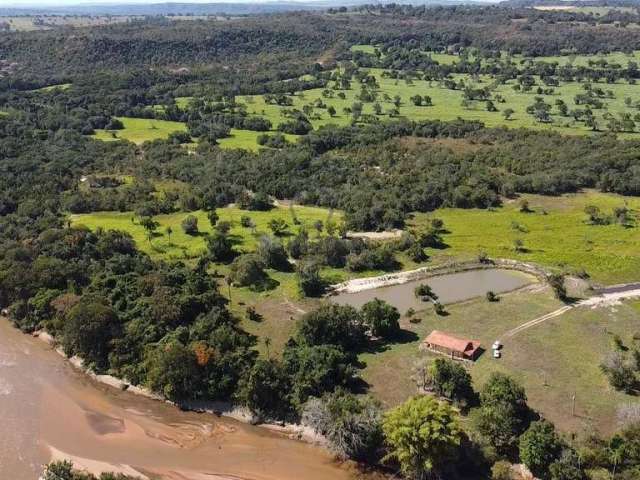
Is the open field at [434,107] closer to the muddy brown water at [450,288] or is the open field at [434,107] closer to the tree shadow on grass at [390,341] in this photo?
the muddy brown water at [450,288]

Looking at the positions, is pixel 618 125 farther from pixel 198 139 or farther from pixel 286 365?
pixel 286 365

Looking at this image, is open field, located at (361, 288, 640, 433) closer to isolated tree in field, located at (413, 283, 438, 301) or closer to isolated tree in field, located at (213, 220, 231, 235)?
isolated tree in field, located at (413, 283, 438, 301)

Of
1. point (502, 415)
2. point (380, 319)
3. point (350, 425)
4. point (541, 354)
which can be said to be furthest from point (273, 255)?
point (502, 415)

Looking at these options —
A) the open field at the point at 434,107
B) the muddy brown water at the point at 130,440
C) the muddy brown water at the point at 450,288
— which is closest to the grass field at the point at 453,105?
the open field at the point at 434,107

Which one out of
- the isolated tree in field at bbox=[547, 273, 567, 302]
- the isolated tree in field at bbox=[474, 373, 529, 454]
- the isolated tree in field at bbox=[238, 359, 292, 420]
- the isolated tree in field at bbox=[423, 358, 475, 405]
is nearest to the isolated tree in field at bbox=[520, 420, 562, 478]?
the isolated tree in field at bbox=[474, 373, 529, 454]

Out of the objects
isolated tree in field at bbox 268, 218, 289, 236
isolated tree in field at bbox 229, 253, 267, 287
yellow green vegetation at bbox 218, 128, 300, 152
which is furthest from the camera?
yellow green vegetation at bbox 218, 128, 300, 152

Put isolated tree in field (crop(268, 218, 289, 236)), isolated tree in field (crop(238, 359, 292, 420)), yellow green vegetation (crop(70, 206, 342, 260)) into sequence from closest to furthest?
isolated tree in field (crop(238, 359, 292, 420)) < yellow green vegetation (crop(70, 206, 342, 260)) < isolated tree in field (crop(268, 218, 289, 236))

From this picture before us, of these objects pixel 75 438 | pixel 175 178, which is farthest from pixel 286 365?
pixel 175 178

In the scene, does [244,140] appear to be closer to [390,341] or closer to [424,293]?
[424,293]
